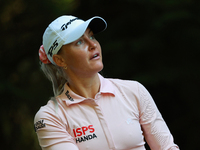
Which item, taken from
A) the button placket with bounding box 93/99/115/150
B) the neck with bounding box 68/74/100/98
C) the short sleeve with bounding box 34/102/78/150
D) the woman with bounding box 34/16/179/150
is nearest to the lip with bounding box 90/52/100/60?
the woman with bounding box 34/16/179/150

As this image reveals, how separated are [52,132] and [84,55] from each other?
41 centimetres

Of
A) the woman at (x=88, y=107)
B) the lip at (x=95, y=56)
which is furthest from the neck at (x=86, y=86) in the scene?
the lip at (x=95, y=56)

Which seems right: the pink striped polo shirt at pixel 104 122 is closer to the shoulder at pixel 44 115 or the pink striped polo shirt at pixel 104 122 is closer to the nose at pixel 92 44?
the shoulder at pixel 44 115

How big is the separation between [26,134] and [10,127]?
0.62 feet

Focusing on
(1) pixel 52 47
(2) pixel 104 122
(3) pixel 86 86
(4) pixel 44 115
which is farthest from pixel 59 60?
(2) pixel 104 122

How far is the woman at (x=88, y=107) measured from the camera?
5.17 ft

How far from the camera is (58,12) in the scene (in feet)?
10.4

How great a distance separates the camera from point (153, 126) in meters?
1.69

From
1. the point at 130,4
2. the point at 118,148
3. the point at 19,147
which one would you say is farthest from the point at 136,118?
the point at 19,147

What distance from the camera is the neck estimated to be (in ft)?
5.59

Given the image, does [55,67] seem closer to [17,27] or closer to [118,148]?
[118,148]

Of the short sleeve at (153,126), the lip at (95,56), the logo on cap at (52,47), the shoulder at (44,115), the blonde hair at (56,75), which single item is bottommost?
the short sleeve at (153,126)

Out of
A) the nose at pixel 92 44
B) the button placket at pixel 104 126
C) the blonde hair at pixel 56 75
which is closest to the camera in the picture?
the button placket at pixel 104 126

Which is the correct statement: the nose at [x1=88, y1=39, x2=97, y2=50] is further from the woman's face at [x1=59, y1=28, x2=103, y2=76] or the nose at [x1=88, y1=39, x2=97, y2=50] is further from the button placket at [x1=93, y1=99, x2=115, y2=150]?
the button placket at [x1=93, y1=99, x2=115, y2=150]
